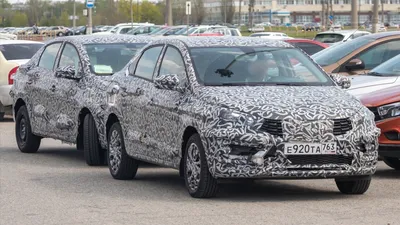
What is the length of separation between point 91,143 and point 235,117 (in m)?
3.76

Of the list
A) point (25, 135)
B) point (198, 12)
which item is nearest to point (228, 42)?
point (25, 135)

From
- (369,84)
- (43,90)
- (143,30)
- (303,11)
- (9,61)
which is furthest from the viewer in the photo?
(303,11)

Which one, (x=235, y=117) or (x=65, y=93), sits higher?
(x=235, y=117)

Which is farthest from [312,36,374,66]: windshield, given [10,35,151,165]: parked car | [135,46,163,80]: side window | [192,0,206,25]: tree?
[192,0,206,25]: tree

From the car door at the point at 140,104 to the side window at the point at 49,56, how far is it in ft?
9.27

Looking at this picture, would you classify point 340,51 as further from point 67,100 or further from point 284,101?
point 284,101

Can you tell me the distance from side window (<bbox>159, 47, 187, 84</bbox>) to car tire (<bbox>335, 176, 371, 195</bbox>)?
70.2 inches

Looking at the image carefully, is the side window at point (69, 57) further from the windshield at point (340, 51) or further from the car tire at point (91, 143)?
the windshield at point (340, 51)

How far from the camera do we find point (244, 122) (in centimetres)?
902

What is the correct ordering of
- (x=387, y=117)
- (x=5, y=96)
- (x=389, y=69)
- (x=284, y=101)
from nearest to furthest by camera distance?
(x=284, y=101)
(x=387, y=117)
(x=389, y=69)
(x=5, y=96)

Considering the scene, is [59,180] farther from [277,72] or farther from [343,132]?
[343,132]

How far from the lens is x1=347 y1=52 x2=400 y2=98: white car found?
41.2ft

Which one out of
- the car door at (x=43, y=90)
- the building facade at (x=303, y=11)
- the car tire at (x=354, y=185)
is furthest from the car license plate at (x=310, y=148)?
the building facade at (x=303, y=11)

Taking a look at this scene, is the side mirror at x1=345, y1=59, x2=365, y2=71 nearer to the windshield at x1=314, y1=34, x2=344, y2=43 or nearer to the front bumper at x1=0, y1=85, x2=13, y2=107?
the front bumper at x1=0, y1=85, x2=13, y2=107
